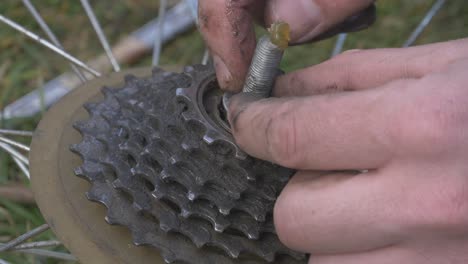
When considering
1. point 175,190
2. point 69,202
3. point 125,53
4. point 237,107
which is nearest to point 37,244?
point 69,202

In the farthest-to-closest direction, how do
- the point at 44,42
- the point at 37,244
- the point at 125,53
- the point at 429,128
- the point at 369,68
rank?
the point at 125,53 < the point at 44,42 < the point at 37,244 < the point at 369,68 < the point at 429,128

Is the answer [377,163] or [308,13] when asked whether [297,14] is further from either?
[377,163]

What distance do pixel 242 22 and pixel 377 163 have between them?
0.23 meters

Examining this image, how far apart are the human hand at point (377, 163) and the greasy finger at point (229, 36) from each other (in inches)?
4.1

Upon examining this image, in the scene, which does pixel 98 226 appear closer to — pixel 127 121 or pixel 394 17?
pixel 127 121

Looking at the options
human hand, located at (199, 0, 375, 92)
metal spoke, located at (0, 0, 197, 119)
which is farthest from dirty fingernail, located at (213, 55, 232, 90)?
metal spoke, located at (0, 0, 197, 119)

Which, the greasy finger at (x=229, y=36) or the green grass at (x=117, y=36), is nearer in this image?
the greasy finger at (x=229, y=36)

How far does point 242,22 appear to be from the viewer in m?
0.63

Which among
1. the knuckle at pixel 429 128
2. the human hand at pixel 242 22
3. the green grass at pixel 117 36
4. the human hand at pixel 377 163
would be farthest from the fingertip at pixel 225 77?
the green grass at pixel 117 36

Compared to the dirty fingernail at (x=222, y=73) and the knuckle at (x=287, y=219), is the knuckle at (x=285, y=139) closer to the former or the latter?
the knuckle at (x=287, y=219)

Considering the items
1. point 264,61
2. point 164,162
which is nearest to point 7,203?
point 164,162

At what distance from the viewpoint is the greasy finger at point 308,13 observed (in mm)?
632

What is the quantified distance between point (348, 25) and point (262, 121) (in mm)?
253

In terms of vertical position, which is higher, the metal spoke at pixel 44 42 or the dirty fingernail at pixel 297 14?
the dirty fingernail at pixel 297 14
